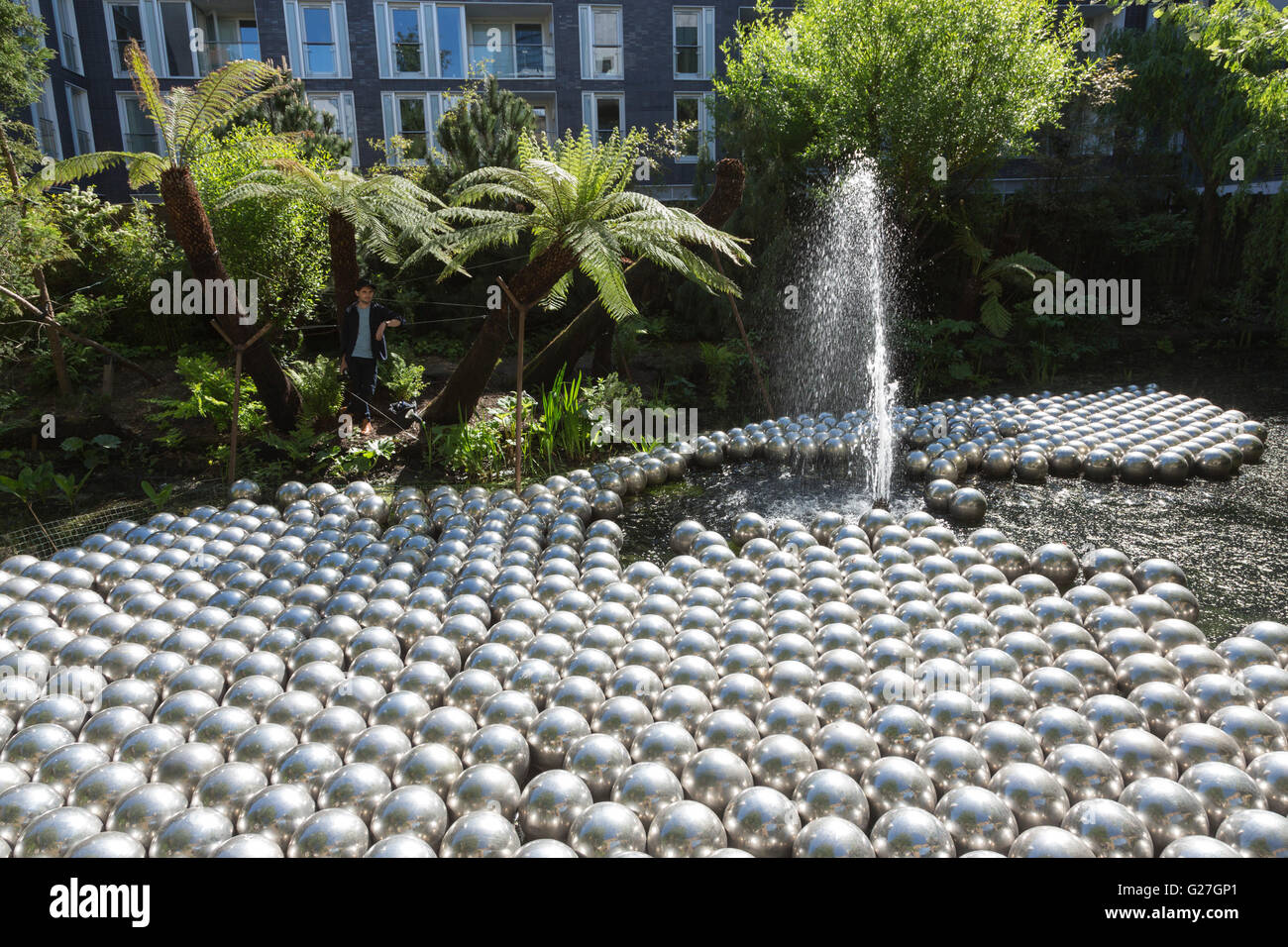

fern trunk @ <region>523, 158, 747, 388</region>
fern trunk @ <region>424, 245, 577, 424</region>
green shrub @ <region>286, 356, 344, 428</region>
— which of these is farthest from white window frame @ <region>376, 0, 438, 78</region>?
fern trunk @ <region>424, 245, 577, 424</region>

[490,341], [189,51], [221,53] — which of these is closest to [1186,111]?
[490,341]

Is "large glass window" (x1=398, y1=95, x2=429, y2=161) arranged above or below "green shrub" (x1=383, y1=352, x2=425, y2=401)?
above

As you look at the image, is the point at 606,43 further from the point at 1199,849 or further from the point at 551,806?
the point at 1199,849

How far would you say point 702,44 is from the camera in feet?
67.1

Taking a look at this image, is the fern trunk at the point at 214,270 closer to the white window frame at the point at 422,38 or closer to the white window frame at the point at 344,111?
the white window frame at the point at 344,111

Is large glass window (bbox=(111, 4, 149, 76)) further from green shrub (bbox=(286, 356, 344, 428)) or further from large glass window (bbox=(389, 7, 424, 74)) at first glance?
green shrub (bbox=(286, 356, 344, 428))

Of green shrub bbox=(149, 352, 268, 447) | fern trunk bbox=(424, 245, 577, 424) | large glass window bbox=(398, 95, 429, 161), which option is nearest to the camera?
fern trunk bbox=(424, 245, 577, 424)

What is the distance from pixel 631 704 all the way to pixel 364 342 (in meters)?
6.03

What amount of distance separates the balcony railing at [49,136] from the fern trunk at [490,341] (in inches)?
634

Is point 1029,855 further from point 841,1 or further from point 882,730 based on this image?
point 841,1

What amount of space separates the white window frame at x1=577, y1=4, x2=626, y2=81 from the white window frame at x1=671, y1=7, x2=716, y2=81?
1.28 m

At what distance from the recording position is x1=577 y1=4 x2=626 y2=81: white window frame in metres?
20.1

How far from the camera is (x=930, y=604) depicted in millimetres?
3760
